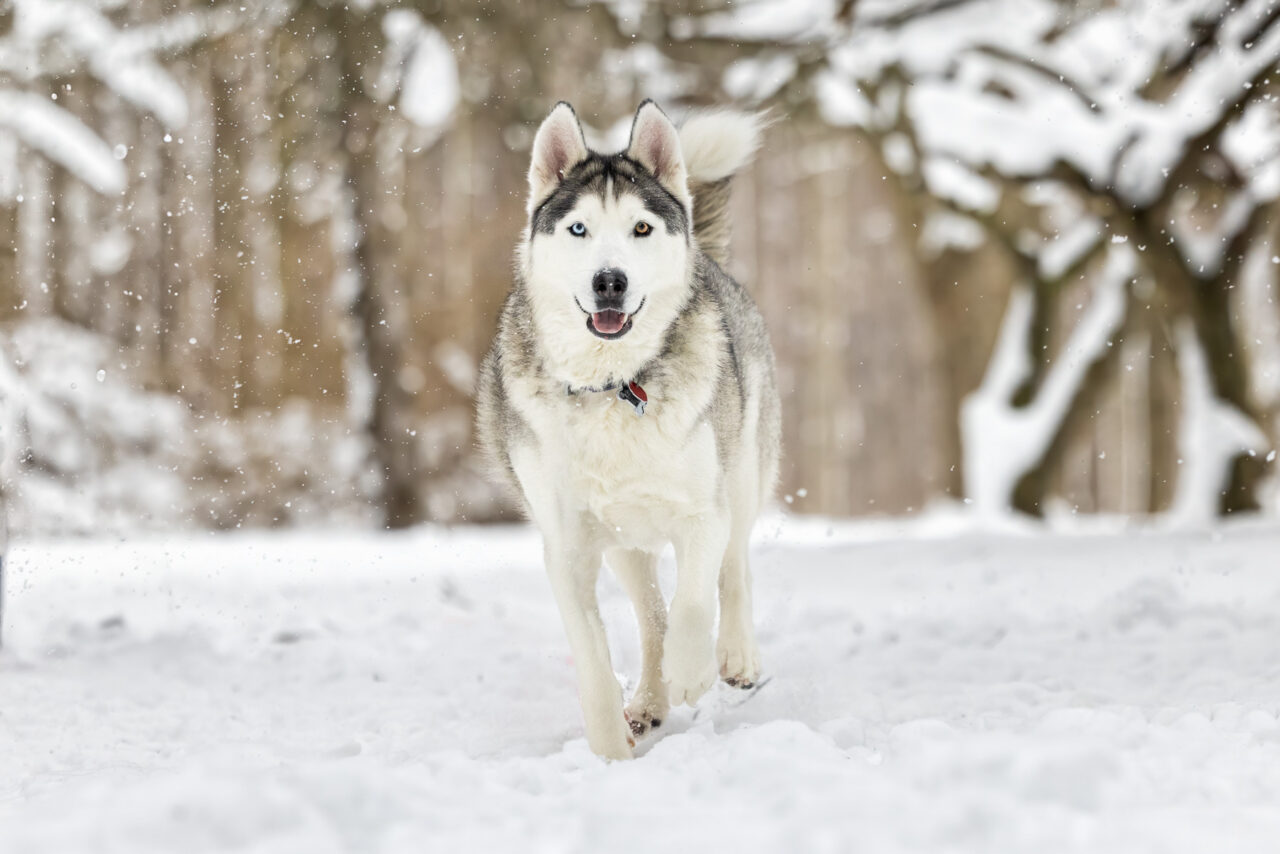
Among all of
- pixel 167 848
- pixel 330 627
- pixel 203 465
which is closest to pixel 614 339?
pixel 167 848

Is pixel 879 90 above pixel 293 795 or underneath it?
above

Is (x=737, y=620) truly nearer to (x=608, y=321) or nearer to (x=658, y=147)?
(x=608, y=321)

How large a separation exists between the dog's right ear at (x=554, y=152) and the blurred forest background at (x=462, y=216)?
15.5 ft

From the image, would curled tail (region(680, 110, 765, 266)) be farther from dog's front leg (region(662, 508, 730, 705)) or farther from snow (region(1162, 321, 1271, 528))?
snow (region(1162, 321, 1271, 528))

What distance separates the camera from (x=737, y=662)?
13.5 ft

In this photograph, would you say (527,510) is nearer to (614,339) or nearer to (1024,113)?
(614,339)

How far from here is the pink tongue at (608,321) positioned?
3541 mm

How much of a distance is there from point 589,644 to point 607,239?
119 centimetres

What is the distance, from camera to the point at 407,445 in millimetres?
12344

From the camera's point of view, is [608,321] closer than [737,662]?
Yes

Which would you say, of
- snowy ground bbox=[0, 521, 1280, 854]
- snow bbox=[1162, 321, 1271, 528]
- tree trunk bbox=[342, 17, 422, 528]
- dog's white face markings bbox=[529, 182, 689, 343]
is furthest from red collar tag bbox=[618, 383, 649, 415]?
tree trunk bbox=[342, 17, 422, 528]

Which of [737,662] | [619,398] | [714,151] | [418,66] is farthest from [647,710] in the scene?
[418,66]

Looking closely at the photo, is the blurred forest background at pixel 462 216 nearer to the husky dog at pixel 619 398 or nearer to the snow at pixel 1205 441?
the snow at pixel 1205 441

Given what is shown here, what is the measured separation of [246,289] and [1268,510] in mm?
9617
